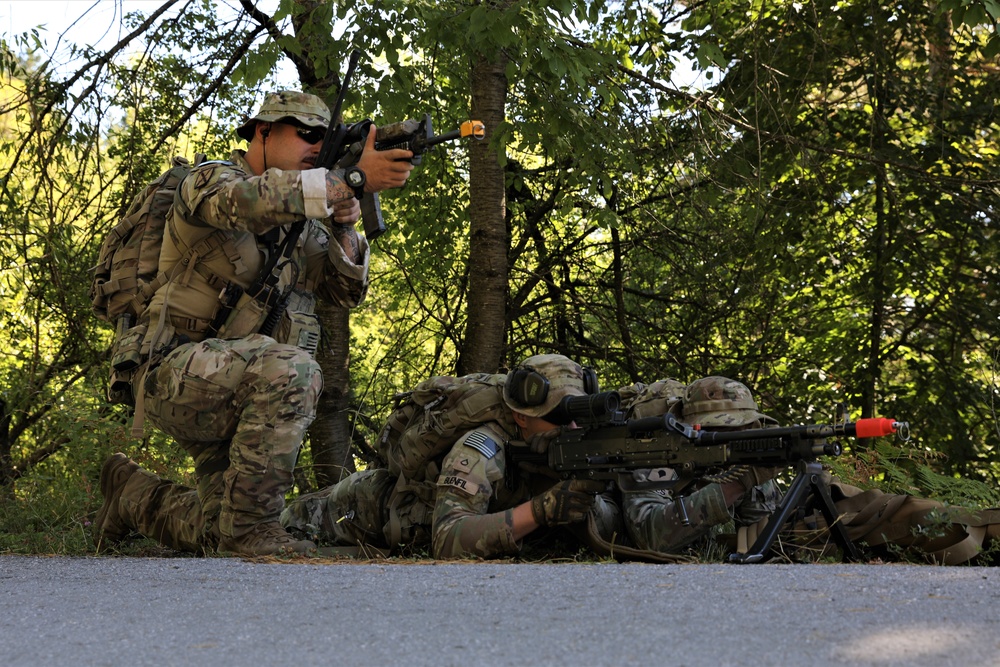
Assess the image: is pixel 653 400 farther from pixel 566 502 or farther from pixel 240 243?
pixel 240 243

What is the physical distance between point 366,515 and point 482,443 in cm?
86

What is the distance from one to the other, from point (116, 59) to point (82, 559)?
4.40m

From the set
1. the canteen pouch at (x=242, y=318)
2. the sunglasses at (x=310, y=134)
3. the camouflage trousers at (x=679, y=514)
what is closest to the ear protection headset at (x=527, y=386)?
the camouflage trousers at (x=679, y=514)

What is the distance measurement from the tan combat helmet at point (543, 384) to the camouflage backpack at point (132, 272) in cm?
140

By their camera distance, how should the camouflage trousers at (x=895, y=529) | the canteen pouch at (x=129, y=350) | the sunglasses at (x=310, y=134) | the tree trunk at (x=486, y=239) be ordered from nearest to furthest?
1. the camouflage trousers at (x=895, y=529)
2. the canteen pouch at (x=129, y=350)
3. the sunglasses at (x=310, y=134)
4. the tree trunk at (x=486, y=239)

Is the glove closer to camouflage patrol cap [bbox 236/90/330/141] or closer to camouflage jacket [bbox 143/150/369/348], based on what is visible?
camouflage jacket [bbox 143/150/369/348]

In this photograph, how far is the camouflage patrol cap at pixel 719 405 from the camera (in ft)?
14.0

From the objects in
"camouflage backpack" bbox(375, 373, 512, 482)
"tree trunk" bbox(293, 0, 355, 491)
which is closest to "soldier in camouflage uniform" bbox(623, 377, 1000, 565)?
"camouflage backpack" bbox(375, 373, 512, 482)

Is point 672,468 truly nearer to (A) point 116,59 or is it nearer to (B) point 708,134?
(B) point 708,134

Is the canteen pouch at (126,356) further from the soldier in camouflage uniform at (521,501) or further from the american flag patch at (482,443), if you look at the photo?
the american flag patch at (482,443)

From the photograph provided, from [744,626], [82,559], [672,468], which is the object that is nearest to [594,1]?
[672,468]

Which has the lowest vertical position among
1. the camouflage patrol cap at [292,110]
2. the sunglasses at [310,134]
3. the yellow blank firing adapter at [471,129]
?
the yellow blank firing adapter at [471,129]

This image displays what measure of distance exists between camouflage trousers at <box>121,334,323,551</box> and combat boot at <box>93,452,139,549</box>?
61 centimetres

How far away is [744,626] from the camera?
2375mm
